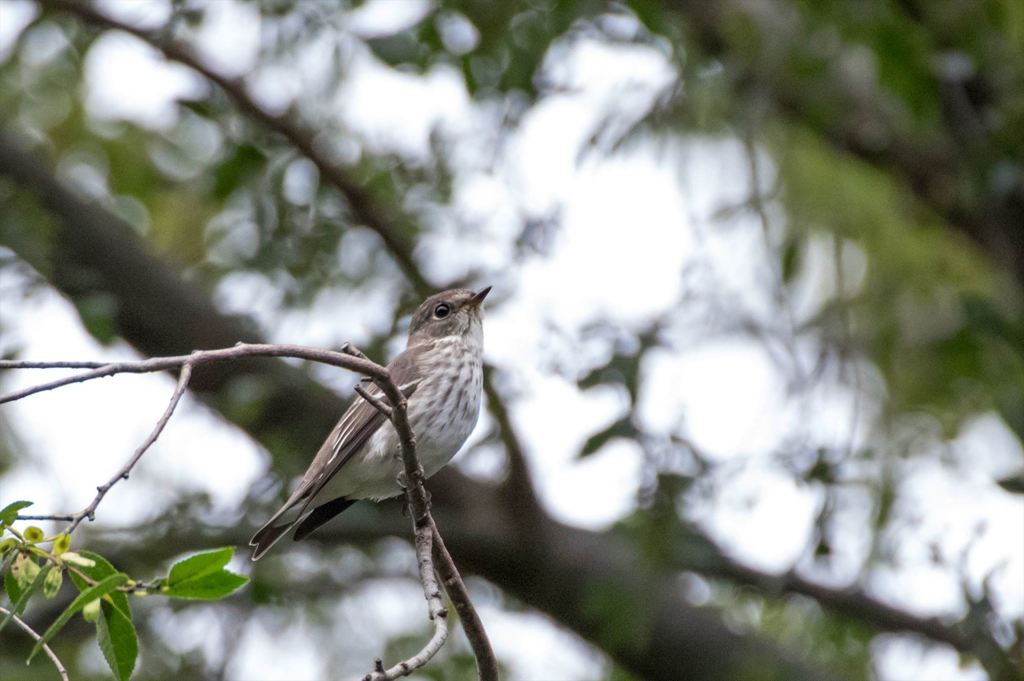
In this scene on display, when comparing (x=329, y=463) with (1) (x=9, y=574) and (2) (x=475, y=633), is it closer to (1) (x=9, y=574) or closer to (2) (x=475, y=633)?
(2) (x=475, y=633)

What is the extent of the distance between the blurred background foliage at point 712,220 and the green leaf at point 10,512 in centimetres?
328

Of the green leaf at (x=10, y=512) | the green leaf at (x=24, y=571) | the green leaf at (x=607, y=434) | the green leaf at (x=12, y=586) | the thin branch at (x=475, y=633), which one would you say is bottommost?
the green leaf at (x=607, y=434)

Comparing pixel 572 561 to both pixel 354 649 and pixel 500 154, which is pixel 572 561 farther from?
pixel 500 154

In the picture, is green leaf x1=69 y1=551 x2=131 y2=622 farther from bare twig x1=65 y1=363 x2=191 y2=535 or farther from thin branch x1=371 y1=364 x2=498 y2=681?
thin branch x1=371 y1=364 x2=498 y2=681

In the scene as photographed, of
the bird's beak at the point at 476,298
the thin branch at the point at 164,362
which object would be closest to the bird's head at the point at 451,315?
the bird's beak at the point at 476,298

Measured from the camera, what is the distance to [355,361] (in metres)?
2.51

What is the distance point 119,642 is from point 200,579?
187 mm

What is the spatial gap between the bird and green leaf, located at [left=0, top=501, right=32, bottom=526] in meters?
1.99

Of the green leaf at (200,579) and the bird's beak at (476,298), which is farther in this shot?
the bird's beak at (476,298)

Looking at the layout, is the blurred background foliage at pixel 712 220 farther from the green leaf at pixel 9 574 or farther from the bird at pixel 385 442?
the green leaf at pixel 9 574

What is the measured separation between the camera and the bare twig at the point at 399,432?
2.20m

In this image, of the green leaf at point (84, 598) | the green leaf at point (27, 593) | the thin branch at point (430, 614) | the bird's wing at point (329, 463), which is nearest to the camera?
the green leaf at point (84, 598)

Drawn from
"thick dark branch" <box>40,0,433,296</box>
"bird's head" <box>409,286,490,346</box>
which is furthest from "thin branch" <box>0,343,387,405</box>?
"thick dark branch" <box>40,0,433,296</box>

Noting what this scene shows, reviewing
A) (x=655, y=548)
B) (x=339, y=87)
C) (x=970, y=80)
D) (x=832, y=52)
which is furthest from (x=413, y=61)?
(x=970, y=80)
